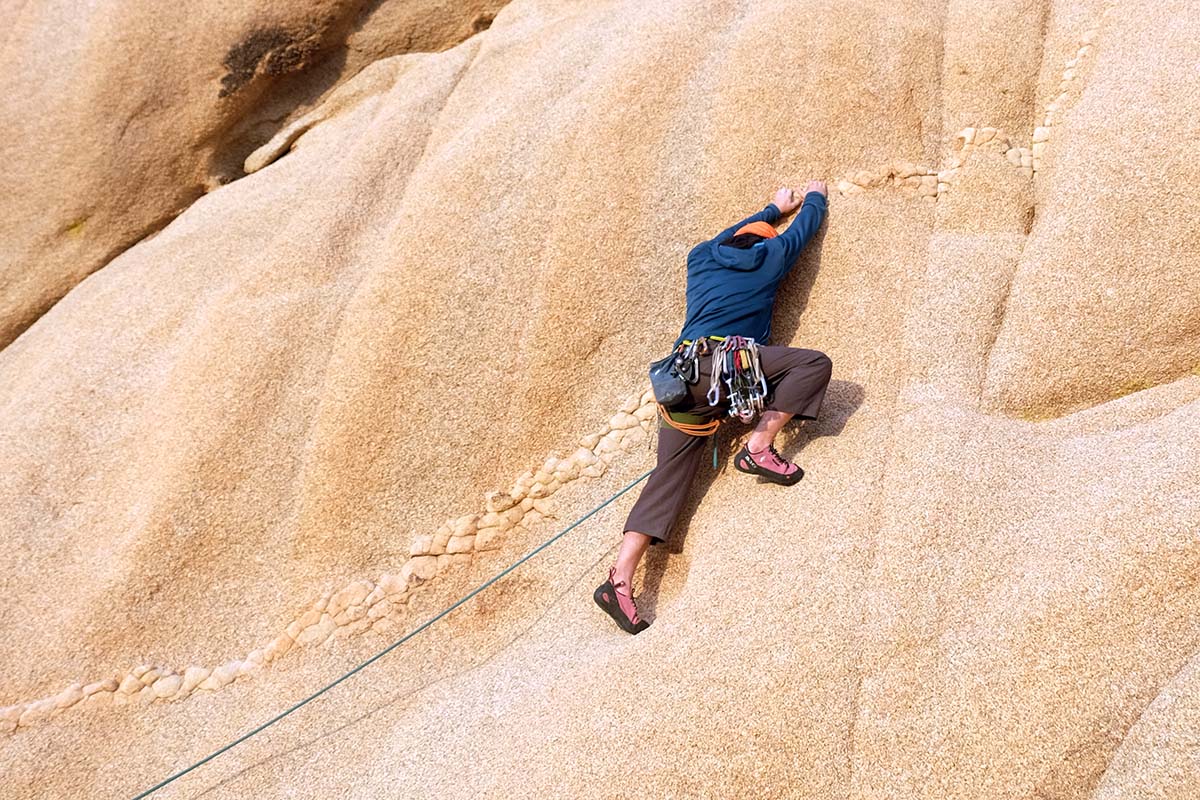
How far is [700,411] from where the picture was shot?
4.90 metres

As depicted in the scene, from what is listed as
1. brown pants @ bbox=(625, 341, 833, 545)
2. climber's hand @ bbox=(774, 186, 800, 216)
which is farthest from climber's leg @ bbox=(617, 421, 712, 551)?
climber's hand @ bbox=(774, 186, 800, 216)

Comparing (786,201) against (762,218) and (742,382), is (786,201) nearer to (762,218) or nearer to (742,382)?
(762,218)

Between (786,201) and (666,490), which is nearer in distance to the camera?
(666,490)

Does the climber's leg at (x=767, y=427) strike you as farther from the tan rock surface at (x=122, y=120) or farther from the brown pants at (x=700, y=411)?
the tan rock surface at (x=122, y=120)

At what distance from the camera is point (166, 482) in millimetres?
5883

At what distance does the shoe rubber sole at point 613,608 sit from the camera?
4691 mm

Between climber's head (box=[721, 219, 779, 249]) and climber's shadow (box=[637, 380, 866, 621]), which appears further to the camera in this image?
climber's head (box=[721, 219, 779, 249])

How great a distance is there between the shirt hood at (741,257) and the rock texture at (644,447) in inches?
19.0

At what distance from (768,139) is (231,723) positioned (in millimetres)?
4978

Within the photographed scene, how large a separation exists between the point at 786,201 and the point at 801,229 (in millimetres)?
410

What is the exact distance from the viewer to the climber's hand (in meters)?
5.86

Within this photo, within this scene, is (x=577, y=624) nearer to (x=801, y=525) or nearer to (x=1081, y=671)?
(x=801, y=525)

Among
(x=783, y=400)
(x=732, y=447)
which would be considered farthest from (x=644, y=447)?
(x=783, y=400)

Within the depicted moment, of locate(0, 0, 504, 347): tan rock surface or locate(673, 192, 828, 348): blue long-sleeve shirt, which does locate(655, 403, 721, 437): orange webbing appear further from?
locate(0, 0, 504, 347): tan rock surface
